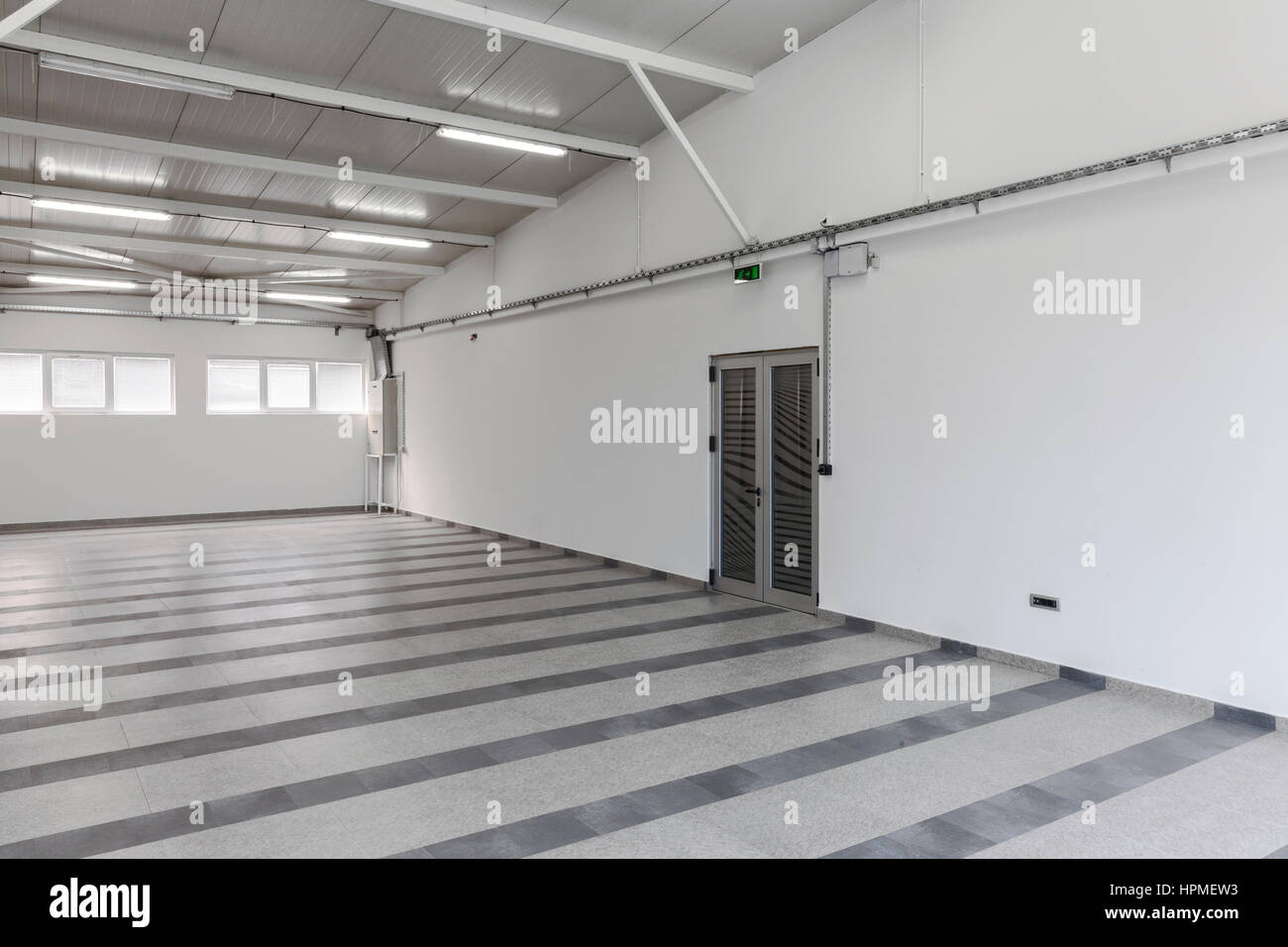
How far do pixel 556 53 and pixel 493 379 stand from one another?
602cm

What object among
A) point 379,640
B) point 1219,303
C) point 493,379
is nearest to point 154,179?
point 493,379

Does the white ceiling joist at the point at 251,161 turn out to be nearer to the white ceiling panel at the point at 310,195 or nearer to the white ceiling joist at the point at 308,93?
the white ceiling panel at the point at 310,195

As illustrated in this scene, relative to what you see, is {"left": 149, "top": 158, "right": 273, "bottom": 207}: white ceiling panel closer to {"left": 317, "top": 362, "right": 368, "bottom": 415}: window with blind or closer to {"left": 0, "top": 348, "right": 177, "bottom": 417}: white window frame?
{"left": 0, "top": 348, "right": 177, "bottom": 417}: white window frame

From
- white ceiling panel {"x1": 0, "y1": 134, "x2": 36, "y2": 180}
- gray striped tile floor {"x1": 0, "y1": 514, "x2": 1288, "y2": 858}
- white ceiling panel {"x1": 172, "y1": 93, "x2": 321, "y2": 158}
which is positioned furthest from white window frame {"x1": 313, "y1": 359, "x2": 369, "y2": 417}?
gray striped tile floor {"x1": 0, "y1": 514, "x2": 1288, "y2": 858}

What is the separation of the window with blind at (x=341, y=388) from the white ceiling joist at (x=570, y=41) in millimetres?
11215

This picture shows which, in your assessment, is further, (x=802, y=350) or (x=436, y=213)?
(x=436, y=213)

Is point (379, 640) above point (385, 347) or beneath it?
beneath

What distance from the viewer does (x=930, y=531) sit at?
245 inches

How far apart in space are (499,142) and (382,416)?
878 cm

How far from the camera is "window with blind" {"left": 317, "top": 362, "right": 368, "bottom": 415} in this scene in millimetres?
16484

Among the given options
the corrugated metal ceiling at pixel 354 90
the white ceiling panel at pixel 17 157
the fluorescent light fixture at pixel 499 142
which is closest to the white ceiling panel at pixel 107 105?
the corrugated metal ceiling at pixel 354 90
